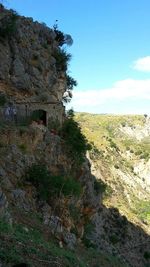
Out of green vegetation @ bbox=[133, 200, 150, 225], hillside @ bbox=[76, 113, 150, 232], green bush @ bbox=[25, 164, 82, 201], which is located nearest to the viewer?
green bush @ bbox=[25, 164, 82, 201]

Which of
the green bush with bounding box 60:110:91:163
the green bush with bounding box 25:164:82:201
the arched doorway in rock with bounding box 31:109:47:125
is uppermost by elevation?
the arched doorway in rock with bounding box 31:109:47:125

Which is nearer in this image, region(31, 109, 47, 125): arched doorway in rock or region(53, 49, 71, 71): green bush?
region(31, 109, 47, 125): arched doorway in rock

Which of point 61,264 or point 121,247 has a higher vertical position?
point 61,264

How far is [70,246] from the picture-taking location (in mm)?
25594

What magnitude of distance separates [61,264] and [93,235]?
134 ft

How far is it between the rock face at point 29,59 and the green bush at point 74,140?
307 centimetres

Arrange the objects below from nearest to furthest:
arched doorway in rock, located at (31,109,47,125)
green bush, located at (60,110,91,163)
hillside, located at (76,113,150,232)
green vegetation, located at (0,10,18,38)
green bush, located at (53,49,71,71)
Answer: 1. arched doorway in rock, located at (31,109,47,125)
2. green bush, located at (60,110,91,163)
3. green vegetation, located at (0,10,18,38)
4. green bush, located at (53,49,71,71)
5. hillside, located at (76,113,150,232)

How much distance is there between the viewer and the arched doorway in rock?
37750mm

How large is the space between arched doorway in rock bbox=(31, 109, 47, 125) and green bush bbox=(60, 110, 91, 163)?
2.59 metres

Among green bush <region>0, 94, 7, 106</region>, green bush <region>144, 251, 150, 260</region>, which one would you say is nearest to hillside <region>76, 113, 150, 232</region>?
green bush <region>144, 251, 150, 260</region>

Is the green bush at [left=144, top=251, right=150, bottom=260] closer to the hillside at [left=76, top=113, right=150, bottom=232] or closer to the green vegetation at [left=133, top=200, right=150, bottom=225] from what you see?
the hillside at [left=76, top=113, right=150, bottom=232]

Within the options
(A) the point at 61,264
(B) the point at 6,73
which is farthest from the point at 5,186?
(B) the point at 6,73

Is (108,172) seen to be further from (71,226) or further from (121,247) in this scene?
(71,226)

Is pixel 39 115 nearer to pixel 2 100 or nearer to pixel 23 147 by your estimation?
pixel 2 100
